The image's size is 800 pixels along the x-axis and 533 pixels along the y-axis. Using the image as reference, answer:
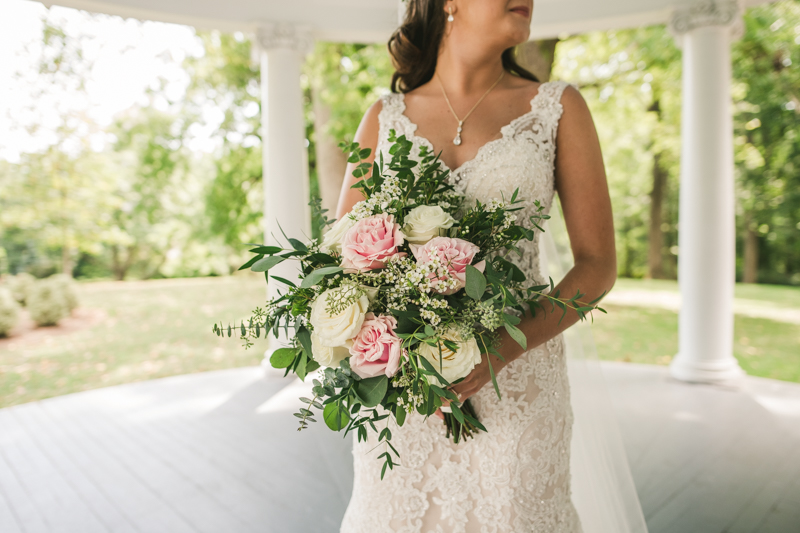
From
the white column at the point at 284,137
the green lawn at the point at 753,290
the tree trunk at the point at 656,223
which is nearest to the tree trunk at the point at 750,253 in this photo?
the green lawn at the point at 753,290

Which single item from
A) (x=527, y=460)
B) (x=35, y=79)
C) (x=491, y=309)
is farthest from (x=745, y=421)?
(x=35, y=79)

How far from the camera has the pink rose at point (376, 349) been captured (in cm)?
132

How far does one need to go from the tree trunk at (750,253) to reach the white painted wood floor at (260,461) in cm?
1099

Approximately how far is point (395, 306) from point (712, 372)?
6415mm

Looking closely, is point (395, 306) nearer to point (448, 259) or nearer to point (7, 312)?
point (448, 259)

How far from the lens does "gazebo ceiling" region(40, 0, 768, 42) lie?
6004 mm

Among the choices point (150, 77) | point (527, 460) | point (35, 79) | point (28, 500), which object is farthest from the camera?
point (150, 77)

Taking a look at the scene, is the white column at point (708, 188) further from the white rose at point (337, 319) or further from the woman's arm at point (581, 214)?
the white rose at point (337, 319)

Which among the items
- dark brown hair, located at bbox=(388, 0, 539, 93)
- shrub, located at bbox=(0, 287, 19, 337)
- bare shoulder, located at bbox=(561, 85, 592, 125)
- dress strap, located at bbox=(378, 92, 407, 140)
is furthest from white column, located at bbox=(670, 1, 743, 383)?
shrub, located at bbox=(0, 287, 19, 337)

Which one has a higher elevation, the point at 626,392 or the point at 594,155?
the point at 594,155

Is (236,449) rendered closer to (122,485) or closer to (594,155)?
(122,485)

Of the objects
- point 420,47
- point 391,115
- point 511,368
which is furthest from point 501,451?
point 420,47

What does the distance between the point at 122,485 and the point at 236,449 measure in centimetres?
100

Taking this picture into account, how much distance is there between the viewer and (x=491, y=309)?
1305mm
